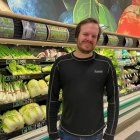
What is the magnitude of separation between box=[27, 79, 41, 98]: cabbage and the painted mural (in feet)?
3.30

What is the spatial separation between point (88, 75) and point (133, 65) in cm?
534

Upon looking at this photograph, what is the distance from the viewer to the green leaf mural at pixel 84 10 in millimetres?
5589

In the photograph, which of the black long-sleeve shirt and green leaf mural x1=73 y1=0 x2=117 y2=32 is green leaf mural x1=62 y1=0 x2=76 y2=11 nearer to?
green leaf mural x1=73 y1=0 x2=117 y2=32

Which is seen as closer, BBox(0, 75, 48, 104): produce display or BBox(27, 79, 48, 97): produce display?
BBox(0, 75, 48, 104): produce display

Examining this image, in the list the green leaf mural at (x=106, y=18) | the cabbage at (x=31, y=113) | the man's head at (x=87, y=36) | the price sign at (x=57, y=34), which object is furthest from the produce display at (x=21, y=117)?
the green leaf mural at (x=106, y=18)

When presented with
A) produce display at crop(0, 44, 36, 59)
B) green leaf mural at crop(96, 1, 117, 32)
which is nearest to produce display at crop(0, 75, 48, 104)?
produce display at crop(0, 44, 36, 59)

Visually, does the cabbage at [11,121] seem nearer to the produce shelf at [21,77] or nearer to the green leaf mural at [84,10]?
the produce shelf at [21,77]

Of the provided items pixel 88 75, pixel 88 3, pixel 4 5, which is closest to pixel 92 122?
pixel 88 75

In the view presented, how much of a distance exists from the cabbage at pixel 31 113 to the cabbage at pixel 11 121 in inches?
3.5

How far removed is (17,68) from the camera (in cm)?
367

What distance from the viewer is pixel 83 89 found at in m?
2.35

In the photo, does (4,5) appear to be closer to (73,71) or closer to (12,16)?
(12,16)

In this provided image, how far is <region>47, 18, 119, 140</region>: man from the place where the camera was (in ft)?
7.72

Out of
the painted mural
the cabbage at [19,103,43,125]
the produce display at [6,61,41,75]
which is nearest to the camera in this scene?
the produce display at [6,61,41,75]
